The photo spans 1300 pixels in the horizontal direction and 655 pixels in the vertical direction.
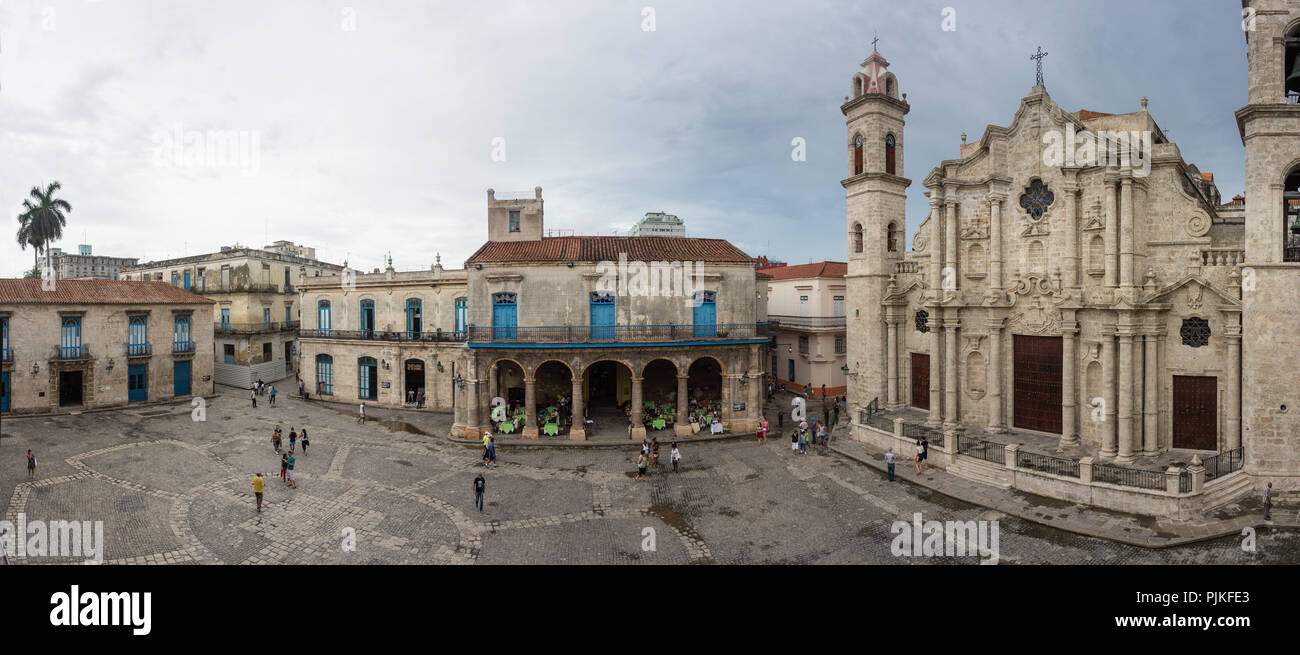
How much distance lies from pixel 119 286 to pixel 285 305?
44.1 ft

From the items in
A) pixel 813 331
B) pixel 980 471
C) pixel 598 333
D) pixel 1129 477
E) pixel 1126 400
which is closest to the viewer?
pixel 1129 477

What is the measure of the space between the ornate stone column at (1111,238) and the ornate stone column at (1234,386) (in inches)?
135

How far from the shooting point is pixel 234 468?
2161cm

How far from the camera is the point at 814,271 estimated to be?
41.0 m

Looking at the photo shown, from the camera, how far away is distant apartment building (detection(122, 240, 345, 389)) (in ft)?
144

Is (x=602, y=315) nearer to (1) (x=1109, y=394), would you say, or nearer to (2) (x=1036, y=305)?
(2) (x=1036, y=305)

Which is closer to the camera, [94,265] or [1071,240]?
[1071,240]

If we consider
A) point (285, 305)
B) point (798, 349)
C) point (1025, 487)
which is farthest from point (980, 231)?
point (285, 305)

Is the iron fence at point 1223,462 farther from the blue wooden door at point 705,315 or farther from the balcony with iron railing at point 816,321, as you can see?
the balcony with iron railing at point 816,321

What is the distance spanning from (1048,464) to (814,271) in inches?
956

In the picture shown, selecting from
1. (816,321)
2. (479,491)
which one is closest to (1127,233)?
(816,321)

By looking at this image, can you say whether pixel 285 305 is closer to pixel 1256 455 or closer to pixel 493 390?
pixel 493 390

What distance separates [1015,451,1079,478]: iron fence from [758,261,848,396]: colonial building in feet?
59.6

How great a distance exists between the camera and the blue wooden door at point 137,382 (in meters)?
33.8
